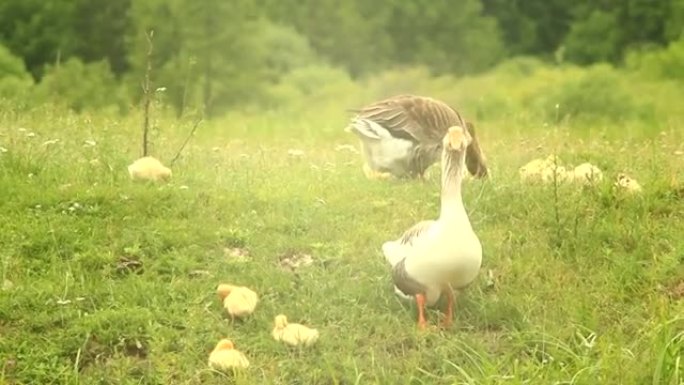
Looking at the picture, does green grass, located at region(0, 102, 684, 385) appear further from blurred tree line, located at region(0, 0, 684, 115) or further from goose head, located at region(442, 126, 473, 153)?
blurred tree line, located at region(0, 0, 684, 115)

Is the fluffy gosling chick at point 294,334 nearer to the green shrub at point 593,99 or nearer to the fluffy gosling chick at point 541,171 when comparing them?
the fluffy gosling chick at point 541,171

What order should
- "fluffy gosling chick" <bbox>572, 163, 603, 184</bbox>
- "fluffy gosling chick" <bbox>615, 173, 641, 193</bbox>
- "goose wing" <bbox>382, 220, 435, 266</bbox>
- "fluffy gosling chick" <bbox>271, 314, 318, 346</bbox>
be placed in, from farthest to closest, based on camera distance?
"fluffy gosling chick" <bbox>572, 163, 603, 184</bbox>
"fluffy gosling chick" <bbox>615, 173, 641, 193</bbox>
"goose wing" <bbox>382, 220, 435, 266</bbox>
"fluffy gosling chick" <bbox>271, 314, 318, 346</bbox>

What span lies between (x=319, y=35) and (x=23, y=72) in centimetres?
565

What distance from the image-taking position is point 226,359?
4359 mm

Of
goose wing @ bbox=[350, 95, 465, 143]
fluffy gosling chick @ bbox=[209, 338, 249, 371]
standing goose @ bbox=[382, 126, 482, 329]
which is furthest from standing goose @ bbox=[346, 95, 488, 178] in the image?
fluffy gosling chick @ bbox=[209, 338, 249, 371]

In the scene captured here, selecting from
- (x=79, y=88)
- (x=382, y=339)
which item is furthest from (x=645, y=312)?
(x=79, y=88)

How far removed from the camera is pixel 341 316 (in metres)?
4.79

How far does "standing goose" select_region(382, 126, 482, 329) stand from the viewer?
4.38m

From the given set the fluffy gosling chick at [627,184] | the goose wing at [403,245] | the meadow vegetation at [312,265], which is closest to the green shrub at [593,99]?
the meadow vegetation at [312,265]

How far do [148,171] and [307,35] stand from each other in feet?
53.1

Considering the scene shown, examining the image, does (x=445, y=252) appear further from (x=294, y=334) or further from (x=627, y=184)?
(x=627, y=184)

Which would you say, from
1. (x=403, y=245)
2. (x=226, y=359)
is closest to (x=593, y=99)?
(x=403, y=245)

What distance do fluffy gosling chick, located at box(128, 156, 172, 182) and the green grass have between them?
0.07m

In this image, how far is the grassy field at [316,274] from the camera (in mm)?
4418
